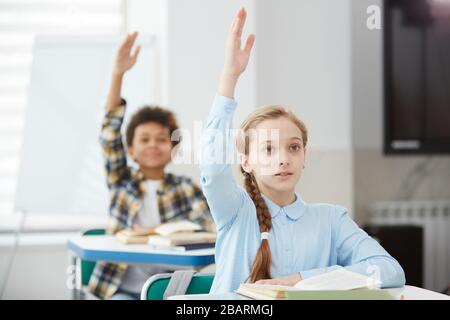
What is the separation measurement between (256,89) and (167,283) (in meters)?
0.79

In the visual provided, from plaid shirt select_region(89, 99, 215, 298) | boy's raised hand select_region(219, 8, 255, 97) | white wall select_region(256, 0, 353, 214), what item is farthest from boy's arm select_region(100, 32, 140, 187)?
boy's raised hand select_region(219, 8, 255, 97)

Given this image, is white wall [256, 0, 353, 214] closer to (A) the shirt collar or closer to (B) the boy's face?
(B) the boy's face

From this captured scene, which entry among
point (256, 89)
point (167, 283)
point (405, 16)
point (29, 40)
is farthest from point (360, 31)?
point (167, 283)

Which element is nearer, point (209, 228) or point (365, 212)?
point (209, 228)

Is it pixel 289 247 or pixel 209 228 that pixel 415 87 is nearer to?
pixel 209 228

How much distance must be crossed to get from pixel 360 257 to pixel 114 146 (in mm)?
1168

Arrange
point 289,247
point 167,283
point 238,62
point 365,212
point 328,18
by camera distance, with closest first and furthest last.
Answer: point 238,62, point 289,247, point 167,283, point 328,18, point 365,212

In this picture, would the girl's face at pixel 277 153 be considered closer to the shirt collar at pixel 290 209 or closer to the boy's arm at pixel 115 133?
the shirt collar at pixel 290 209

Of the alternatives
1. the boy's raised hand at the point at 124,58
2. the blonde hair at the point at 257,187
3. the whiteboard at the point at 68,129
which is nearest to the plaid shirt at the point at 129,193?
the boy's raised hand at the point at 124,58

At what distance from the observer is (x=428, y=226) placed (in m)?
3.23

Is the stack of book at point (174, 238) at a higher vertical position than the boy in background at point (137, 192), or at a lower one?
lower

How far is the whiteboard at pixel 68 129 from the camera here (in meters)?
2.84

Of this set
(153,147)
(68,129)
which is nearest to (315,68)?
(153,147)

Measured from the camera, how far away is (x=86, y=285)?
2.20m
